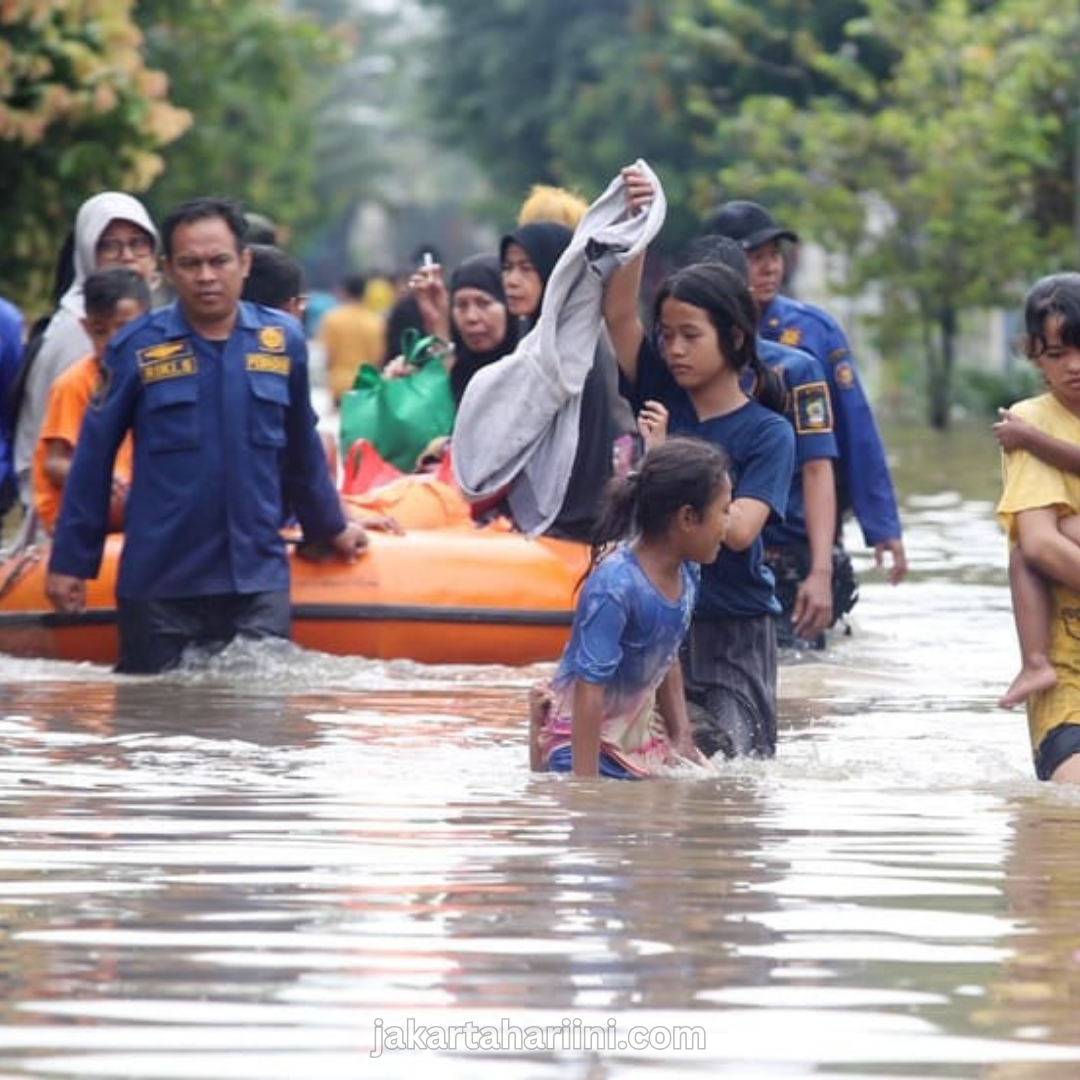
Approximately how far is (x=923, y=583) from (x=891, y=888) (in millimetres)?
9264

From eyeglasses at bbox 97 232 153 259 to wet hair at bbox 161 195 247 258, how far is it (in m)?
1.81

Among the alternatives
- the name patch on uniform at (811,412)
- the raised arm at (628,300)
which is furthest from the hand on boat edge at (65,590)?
the raised arm at (628,300)

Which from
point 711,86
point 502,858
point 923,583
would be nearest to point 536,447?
point 502,858

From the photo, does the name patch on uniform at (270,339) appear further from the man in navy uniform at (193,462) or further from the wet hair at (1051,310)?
Answer: the wet hair at (1051,310)

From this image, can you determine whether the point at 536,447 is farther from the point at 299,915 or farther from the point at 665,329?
the point at 299,915

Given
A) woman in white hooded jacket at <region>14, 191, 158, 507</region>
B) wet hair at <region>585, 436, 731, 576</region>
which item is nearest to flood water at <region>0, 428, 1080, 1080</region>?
wet hair at <region>585, 436, 731, 576</region>

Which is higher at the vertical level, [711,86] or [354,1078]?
[354,1078]

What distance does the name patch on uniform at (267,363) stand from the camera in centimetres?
1152

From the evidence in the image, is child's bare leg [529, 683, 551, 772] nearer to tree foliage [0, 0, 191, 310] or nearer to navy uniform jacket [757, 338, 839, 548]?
navy uniform jacket [757, 338, 839, 548]

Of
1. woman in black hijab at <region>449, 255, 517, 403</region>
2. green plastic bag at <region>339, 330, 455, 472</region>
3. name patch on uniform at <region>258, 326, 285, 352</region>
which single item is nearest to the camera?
name patch on uniform at <region>258, 326, 285, 352</region>

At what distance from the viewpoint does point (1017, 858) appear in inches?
301

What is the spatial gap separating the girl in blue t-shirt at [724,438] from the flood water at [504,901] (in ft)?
0.61

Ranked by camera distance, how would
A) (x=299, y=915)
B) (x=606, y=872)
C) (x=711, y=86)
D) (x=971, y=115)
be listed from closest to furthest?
(x=299, y=915), (x=606, y=872), (x=971, y=115), (x=711, y=86)

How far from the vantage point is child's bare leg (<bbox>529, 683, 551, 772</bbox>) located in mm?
8625
